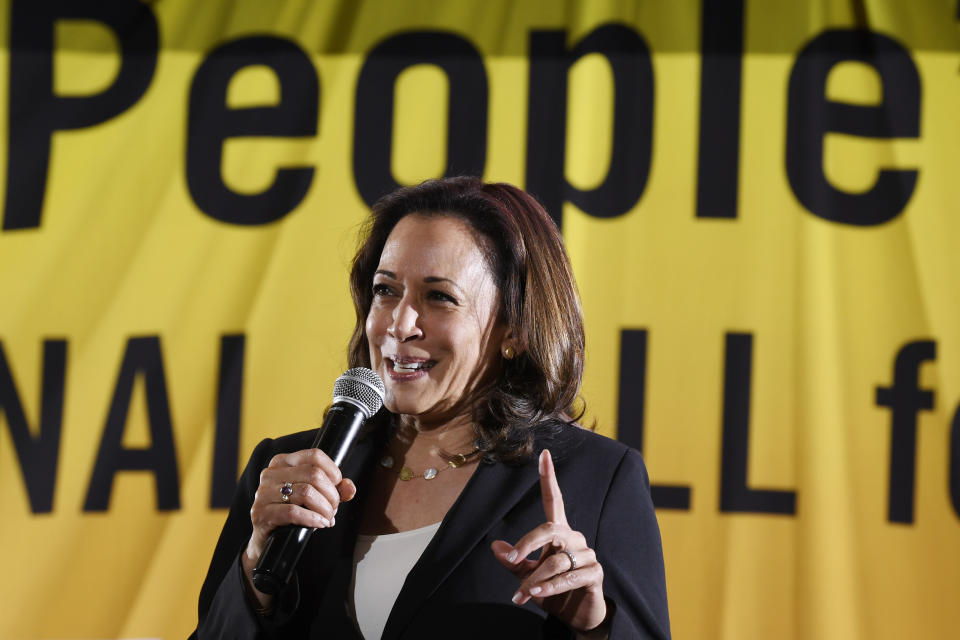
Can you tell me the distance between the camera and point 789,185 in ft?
8.47

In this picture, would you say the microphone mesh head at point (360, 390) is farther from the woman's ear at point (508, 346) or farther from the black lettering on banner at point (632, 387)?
the black lettering on banner at point (632, 387)

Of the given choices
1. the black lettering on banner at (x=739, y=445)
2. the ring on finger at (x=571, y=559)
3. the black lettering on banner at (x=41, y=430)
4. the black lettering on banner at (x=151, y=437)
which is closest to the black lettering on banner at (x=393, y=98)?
the black lettering on banner at (x=151, y=437)

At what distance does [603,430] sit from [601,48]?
1.04m

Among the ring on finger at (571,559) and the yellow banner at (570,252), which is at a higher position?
the yellow banner at (570,252)

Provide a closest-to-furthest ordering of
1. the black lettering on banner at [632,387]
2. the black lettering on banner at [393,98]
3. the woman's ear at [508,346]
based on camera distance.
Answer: the woman's ear at [508,346], the black lettering on banner at [632,387], the black lettering on banner at [393,98]

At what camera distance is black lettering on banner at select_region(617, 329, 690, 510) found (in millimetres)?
2549

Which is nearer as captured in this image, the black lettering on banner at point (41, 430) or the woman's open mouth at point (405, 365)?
the woman's open mouth at point (405, 365)

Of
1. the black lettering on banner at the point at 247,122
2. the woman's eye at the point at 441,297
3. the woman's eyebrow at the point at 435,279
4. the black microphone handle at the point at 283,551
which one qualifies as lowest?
the black microphone handle at the point at 283,551

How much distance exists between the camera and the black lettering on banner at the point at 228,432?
2621mm

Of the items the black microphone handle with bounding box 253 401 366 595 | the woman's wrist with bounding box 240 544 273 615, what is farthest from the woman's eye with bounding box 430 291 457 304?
the woman's wrist with bounding box 240 544 273 615

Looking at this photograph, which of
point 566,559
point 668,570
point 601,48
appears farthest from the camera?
point 601,48

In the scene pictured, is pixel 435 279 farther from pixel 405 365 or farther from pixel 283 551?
pixel 283 551

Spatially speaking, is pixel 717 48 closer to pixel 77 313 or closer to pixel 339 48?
pixel 339 48

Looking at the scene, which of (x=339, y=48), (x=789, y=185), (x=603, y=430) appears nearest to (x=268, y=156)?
(x=339, y=48)
